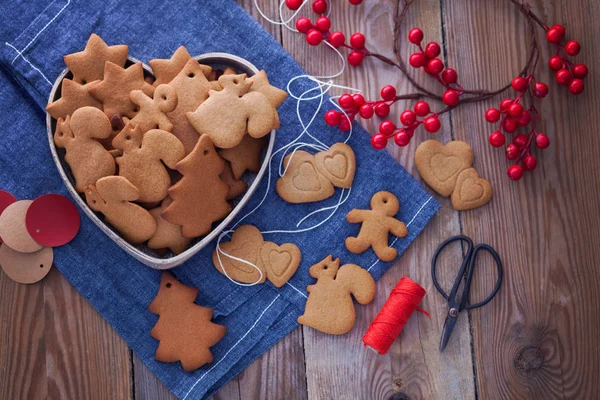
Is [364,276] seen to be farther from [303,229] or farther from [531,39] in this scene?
[531,39]

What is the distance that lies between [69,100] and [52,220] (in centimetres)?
30

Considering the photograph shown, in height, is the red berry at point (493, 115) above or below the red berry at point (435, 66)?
below

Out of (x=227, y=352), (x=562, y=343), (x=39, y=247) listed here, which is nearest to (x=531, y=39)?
(x=562, y=343)

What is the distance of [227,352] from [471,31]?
949 mm

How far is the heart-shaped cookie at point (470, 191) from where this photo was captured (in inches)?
53.8

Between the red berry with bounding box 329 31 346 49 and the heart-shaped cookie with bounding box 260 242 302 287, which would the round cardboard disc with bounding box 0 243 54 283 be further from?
the red berry with bounding box 329 31 346 49

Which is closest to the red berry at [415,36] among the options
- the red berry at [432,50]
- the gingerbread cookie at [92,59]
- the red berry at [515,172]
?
the red berry at [432,50]

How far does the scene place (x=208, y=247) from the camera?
1.35 metres

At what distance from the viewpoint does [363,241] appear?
1.35m

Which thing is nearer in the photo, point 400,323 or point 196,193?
point 196,193

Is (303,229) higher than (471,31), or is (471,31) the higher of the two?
A: (471,31)

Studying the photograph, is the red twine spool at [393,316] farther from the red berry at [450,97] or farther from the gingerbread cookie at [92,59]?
the gingerbread cookie at [92,59]

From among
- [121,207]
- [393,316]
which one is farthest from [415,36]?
[121,207]

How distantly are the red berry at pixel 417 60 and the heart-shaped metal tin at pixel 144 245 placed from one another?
369 mm
